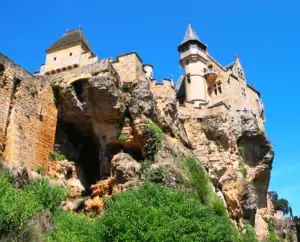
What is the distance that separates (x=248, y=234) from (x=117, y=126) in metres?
11.8

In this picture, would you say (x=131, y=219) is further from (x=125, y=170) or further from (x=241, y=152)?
(x=241, y=152)

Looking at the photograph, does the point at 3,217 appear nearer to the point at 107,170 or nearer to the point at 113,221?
the point at 113,221

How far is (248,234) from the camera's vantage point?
28562 mm

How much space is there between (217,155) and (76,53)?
16.5 meters

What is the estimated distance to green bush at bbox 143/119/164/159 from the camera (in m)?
24.1

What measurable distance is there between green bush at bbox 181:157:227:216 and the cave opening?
6065 mm

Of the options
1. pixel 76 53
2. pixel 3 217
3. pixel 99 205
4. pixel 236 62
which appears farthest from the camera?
pixel 236 62

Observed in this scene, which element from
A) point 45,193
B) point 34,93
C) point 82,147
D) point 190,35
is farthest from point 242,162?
point 45,193

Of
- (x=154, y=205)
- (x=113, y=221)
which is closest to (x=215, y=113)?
(x=154, y=205)

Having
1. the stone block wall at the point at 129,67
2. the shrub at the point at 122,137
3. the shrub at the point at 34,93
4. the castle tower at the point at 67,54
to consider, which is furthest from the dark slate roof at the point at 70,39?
the shrub at the point at 122,137

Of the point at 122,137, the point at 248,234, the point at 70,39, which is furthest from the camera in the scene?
the point at 70,39

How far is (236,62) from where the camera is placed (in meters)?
46.7

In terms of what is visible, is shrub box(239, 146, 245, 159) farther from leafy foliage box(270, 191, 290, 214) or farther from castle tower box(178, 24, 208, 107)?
leafy foliage box(270, 191, 290, 214)

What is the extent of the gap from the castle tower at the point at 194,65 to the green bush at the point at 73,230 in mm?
21835
